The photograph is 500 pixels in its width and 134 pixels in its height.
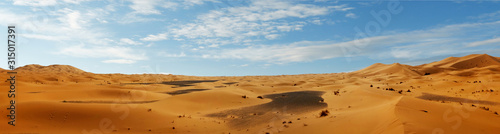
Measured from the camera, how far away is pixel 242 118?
12008mm

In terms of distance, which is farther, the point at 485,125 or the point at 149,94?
the point at 149,94

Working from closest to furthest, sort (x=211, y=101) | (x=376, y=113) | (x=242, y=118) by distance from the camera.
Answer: (x=376, y=113) < (x=242, y=118) < (x=211, y=101)

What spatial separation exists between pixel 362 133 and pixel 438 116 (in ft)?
8.82

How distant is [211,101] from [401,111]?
10.9m

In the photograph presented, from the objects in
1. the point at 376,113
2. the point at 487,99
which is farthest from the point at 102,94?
the point at 487,99

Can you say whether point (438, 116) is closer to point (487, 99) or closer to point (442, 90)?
point (487, 99)

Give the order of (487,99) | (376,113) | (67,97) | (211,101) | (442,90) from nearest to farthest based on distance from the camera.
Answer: (376,113)
(487,99)
(67,97)
(211,101)
(442,90)

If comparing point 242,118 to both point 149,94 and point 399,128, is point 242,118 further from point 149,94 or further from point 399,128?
point 149,94

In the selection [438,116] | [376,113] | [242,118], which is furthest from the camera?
[242,118]

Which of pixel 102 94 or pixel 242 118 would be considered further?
pixel 102 94

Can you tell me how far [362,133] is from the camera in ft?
24.7

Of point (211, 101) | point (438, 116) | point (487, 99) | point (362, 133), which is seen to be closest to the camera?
point (362, 133)

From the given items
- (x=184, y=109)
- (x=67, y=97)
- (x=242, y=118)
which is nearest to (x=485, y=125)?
(x=242, y=118)

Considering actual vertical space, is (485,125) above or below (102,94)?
below
